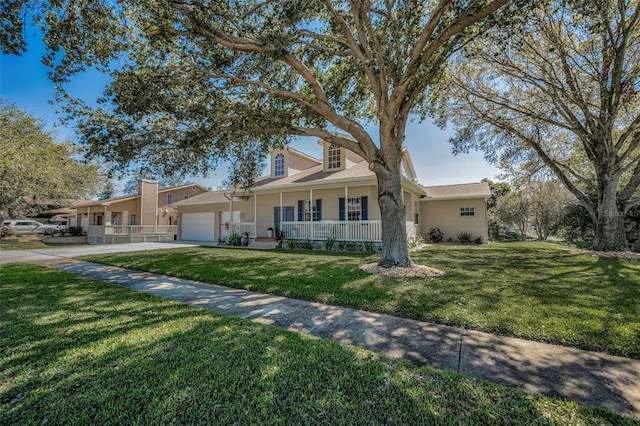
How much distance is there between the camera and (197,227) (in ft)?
71.1

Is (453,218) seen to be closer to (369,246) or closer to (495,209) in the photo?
(369,246)

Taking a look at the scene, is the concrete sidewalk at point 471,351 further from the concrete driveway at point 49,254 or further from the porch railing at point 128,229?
the porch railing at point 128,229

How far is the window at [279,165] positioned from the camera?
58.6ft

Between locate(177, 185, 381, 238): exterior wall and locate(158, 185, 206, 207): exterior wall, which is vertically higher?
locate(158, 185, 206, 207): exterior wall

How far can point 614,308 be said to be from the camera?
4.64m

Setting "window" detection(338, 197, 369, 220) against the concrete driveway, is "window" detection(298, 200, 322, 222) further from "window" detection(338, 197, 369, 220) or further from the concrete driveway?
the concrete driveway

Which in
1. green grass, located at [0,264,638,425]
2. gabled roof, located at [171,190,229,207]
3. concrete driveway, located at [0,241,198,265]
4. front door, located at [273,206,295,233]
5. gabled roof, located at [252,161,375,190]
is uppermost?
gabled roof, located at [252,161,375,190]

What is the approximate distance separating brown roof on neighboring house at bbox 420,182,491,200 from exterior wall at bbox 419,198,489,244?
0.52 metres

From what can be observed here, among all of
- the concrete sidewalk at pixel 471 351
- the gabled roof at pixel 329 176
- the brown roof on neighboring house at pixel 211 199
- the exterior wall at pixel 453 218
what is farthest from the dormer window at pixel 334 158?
the concrete sidewalk at pixel 471 351

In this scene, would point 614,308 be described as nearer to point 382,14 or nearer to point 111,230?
point 382,14

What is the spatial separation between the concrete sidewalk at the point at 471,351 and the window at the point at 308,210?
10.3 metres

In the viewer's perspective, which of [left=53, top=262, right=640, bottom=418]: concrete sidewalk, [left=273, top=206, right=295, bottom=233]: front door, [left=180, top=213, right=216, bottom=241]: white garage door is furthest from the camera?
[left=180, top=213, right=216, bottom=241]: white garage door

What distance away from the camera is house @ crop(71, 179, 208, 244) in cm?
2331

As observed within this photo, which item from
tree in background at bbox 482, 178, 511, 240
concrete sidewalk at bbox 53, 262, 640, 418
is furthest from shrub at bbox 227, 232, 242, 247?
tree in background at bbox 482, 178, 511, 240
